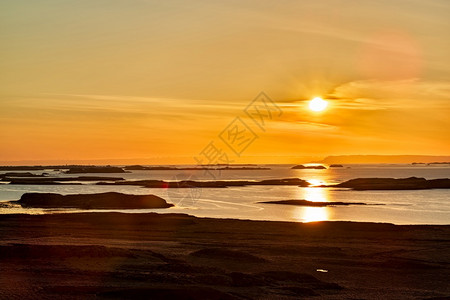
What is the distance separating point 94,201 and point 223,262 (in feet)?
129

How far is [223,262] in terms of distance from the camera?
21.7 meters

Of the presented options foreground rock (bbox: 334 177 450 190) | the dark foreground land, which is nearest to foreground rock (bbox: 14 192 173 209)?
the dark foreground land

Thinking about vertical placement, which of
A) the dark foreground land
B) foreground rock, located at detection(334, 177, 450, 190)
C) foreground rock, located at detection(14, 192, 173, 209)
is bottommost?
the dark foreground land

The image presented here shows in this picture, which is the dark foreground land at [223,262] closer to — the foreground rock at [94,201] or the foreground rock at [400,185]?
the foreground rock at [94,201]

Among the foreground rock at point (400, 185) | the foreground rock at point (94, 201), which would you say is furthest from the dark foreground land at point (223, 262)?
the foreground rock at point (400, 185)

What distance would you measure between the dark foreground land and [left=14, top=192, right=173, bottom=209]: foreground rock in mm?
21999

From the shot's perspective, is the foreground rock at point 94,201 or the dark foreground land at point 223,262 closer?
the dark foreground land at point 223,262

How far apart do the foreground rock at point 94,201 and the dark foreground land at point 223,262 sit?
2200 cm

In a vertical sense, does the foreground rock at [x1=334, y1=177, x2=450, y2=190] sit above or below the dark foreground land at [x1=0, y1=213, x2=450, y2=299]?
above

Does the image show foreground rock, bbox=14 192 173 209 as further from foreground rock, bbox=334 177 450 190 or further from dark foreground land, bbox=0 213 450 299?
foreground rock, bbox=334 177 450 190

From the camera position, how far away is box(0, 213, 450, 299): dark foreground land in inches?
655

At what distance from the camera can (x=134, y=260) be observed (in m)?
21.3

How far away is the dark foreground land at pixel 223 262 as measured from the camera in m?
16.6

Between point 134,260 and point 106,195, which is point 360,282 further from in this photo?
point 106,195
